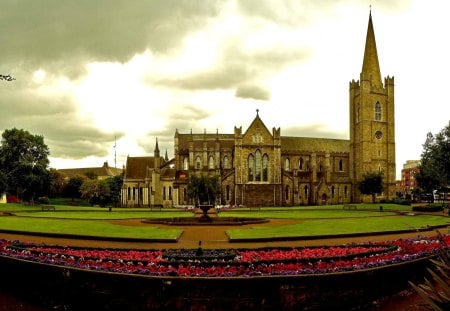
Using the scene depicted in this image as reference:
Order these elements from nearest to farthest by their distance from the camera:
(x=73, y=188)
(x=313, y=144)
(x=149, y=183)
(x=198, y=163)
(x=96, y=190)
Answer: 1. (x=149, y=183)
2. (x=198, y=163)
3. (x=313, y=144)
4. (x=96, y=190)
5. (x=73, y=188)

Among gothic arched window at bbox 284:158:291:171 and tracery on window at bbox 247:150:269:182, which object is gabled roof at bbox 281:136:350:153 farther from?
tracery on window at bbox 247:150:269:182

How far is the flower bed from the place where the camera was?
36.4 feet

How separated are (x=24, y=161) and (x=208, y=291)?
71410 mm

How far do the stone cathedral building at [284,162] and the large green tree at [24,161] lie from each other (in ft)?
58.8

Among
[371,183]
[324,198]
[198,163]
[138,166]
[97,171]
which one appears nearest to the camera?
[371,183]

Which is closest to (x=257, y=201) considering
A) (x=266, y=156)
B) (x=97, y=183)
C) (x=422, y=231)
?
(x=266, y=156)

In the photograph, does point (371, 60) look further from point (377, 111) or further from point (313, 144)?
point (313, 144)

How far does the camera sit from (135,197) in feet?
283

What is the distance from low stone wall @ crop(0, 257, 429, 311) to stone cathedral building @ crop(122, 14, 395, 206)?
211 feet

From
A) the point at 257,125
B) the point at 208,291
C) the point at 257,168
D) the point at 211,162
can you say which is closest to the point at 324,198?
the point at 257,168

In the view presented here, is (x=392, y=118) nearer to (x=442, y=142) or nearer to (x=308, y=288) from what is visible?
(x=442, y=142)

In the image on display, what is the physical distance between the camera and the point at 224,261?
1241cm

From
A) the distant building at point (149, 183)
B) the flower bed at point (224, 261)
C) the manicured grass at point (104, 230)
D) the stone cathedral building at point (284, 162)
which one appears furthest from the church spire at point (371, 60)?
the flower bed at point (224, 261)

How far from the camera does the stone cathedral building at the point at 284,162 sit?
77.9 m
